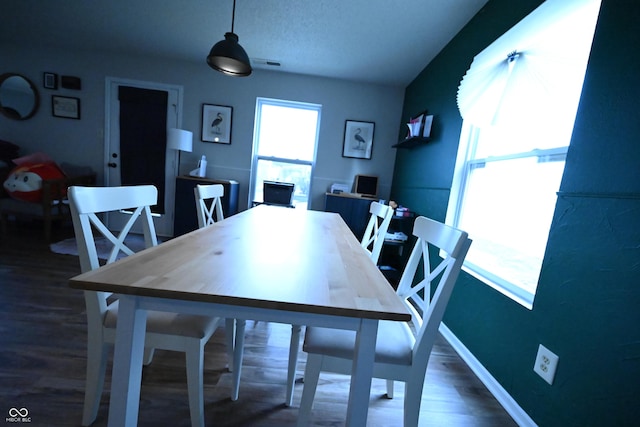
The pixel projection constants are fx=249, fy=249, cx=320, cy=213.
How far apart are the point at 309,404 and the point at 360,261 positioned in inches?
20.8

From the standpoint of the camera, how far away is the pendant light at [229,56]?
1.49m

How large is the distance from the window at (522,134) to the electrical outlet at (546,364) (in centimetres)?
23

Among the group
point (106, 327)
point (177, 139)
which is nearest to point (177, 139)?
point (177, 139)

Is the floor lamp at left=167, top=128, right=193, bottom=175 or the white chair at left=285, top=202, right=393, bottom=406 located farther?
the floor lamp at left=167, top=128, right=193, bottom=175

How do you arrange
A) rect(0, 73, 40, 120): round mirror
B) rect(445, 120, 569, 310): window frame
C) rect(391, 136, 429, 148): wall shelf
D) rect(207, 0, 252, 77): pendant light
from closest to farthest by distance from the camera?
rect(445, 120, 569, 310): window frame
rect(207, 0, 252, 77): pendant light
rect(391, 136, 429, 148): wall shelf
rect(0, 73, 40, 120): round mirror

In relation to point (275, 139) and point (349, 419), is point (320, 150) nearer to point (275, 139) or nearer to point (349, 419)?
point (275, 139)

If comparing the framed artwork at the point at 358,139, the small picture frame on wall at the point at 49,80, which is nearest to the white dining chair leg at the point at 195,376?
the framed artwork at the point at 358,139

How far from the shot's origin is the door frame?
3348 mm

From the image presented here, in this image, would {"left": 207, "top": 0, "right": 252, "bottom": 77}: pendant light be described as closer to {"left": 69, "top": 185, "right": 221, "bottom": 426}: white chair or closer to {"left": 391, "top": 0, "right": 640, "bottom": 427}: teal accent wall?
{"left": 69, "top": 185, "right": 221, "bottom": 426}: white chair

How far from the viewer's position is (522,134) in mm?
1450

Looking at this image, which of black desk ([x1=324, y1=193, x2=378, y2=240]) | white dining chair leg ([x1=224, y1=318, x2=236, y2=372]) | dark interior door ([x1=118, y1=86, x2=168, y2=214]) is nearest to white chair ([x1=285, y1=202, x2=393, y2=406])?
white dining chair leg ([x1=224, y1=318, x2=236, y2=372])

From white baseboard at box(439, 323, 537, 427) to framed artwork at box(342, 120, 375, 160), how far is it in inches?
96.5

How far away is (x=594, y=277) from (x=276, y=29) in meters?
2.88

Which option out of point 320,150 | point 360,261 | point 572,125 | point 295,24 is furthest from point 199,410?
point 320,150
